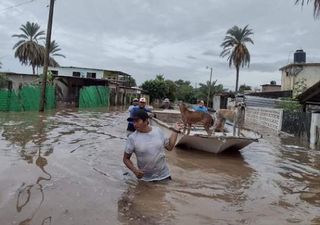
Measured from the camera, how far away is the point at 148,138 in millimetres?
6703

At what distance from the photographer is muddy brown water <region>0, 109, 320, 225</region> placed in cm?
600

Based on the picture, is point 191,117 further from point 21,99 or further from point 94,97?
point 94,97

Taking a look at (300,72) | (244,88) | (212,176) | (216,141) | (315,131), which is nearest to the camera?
(212,176)

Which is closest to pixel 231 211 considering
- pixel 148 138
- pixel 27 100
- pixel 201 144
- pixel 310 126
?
pixel 148 138

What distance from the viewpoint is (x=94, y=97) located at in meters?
43.8

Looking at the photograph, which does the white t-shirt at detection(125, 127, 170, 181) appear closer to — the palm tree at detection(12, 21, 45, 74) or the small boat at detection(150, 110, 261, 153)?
the small boat at detection(150, 110, 261, 153)

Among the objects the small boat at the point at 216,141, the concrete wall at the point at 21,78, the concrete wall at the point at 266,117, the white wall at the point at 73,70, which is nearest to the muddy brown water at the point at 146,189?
the small boat at the point at 216,141

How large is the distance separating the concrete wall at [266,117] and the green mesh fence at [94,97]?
14586mm

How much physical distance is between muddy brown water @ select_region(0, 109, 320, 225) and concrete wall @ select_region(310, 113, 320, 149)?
176 inches

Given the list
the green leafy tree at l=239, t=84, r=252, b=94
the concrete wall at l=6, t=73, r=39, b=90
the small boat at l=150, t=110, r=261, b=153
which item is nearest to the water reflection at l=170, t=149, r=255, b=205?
the small boat at l=150, t=110, r=261, b=153

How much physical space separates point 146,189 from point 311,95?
15018 millimetres

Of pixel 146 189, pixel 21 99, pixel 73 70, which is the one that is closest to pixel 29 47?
pixel 73 70

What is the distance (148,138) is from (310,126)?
13.7m

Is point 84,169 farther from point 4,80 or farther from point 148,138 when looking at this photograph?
point 4,80
